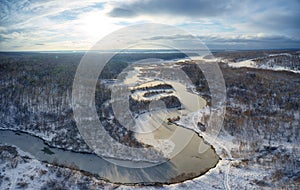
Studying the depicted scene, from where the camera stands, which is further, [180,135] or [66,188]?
[180,135]

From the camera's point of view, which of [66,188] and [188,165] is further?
[188,165]

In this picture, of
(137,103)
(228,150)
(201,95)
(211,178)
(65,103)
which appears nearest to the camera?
(211,178)

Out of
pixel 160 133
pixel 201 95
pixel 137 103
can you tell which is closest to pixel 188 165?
pixel 160 133

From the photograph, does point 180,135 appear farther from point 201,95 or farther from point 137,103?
point 201,95

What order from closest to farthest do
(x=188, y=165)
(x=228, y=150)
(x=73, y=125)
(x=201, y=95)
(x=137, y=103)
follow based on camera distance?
(x=188, y=165), (x=228, y=150), (x=73, y=125), (x=137, y=103), (x=201, y=95)

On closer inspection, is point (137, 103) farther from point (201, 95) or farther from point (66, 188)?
point (66, 188)

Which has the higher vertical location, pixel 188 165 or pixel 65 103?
pixel 65 103

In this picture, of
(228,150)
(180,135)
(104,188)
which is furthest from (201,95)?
(104,188)

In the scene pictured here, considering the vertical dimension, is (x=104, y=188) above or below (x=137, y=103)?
below

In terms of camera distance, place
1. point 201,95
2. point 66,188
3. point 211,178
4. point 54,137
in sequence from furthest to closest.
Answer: point 201,95
point 54,137
point 211,178
point 66,188
